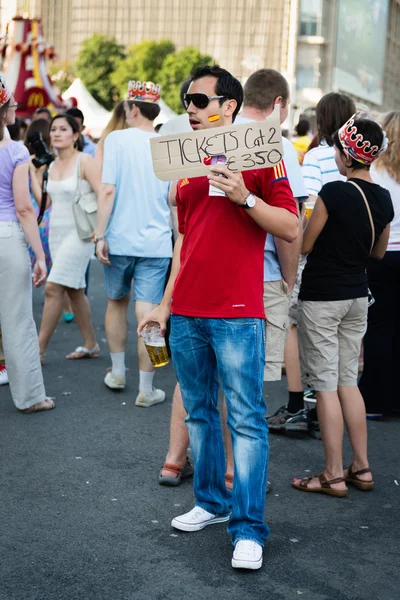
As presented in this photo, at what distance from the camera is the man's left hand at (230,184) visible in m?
3.27

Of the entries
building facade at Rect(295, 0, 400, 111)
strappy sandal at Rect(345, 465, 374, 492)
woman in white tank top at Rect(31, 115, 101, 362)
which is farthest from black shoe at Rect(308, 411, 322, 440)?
building facade at Rect(295, 0, 400, 111)

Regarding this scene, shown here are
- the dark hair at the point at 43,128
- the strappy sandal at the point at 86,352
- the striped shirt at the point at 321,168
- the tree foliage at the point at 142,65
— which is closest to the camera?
the striped shirt at the point at 321,168

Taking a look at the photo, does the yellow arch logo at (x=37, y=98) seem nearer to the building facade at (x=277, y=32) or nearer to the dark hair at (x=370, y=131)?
the dark hair at (x=370, y=131)

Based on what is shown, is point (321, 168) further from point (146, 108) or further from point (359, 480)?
point (359, 480)

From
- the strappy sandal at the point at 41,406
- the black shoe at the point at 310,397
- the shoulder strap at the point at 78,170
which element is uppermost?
the shoulder strap at the point at 78,170

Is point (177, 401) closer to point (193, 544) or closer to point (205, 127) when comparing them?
point (193, 544)

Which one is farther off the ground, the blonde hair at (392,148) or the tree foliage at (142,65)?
the tree foliage at (142,65)

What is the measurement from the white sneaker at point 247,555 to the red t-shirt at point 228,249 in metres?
0.89

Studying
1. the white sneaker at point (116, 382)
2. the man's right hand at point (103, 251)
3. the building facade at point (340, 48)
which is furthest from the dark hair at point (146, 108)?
the building facade at point (340, 48)

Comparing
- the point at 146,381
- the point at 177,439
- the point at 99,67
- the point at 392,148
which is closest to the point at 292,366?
the point at 146,381

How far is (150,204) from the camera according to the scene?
6.29m

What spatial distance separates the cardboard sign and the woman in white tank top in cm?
367

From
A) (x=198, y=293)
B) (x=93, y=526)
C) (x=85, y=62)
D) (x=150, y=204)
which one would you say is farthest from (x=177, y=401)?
(x=85, y=62)

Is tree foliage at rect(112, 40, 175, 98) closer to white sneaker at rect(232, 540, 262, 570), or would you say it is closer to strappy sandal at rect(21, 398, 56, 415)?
strappy sandal at rect(21, 398, 56, 415)
